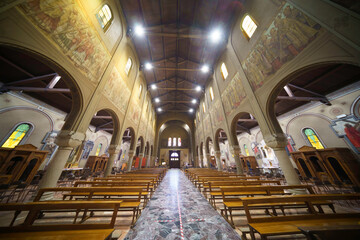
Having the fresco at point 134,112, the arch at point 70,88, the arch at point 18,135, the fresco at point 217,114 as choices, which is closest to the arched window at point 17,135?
the arch at point 18,135

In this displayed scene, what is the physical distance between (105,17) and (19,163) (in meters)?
10.1

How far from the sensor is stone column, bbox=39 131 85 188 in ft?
13.4

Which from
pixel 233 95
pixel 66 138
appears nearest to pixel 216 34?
pixel 233 95

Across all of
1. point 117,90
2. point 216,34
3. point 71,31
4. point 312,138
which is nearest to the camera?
point 71,31

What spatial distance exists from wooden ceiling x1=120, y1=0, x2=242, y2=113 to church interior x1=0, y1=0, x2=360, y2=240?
0.10 metres

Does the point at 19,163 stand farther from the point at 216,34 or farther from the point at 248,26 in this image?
the point at 248,26

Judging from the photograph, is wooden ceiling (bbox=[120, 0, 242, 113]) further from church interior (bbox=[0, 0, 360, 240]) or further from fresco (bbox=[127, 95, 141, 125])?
fresco (bbox=[127, 95, 141, 125])

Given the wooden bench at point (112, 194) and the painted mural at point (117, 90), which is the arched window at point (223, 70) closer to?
the painted mural at point (117, 90)

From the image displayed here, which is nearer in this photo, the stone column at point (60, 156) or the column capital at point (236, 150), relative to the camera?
the stone column at point (60, 156)

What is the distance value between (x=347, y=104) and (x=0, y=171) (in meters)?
19.9

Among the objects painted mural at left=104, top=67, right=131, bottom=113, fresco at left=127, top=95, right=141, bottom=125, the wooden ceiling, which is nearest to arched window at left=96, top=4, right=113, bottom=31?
the wooden ceiling

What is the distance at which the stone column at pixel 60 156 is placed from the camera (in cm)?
407

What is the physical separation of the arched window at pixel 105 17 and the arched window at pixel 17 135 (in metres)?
8.68

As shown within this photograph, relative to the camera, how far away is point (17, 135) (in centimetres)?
A: 745
